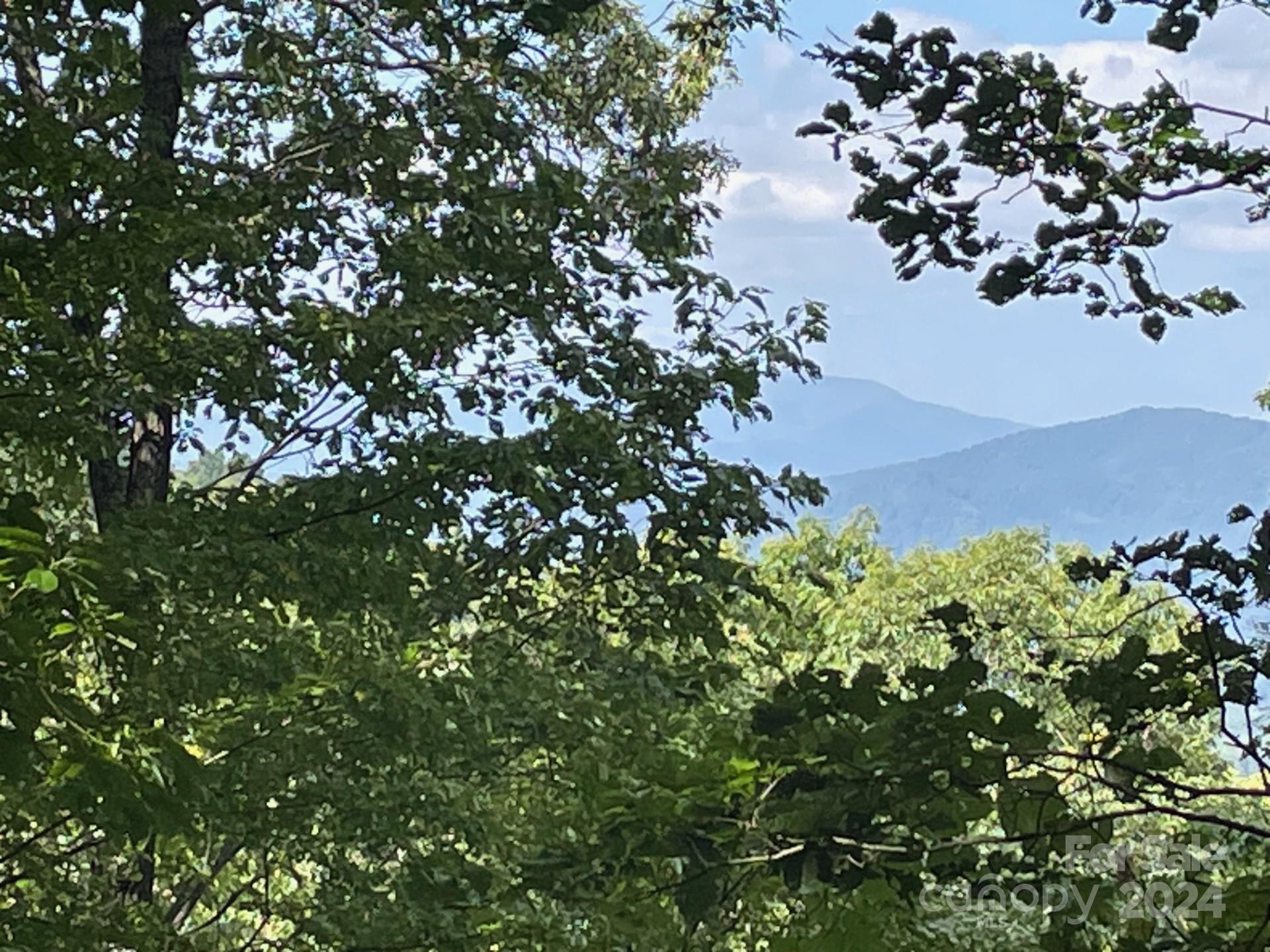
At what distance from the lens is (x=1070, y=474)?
19.7m

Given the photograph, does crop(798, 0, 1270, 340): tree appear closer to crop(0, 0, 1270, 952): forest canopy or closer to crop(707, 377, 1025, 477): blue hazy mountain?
crop(0, 0, 1270, 952): forest canopy

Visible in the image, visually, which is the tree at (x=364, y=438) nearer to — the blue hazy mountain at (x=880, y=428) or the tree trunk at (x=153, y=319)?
the tree trunk at (x=153, y=319)

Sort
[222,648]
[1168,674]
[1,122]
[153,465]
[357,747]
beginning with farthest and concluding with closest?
[153,465] < [357,747] < [222,648] < [1,122] < [1168,674]

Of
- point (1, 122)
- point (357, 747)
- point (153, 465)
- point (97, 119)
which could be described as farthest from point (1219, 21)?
point (153, 465)

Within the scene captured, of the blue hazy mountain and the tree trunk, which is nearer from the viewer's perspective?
the tree trunk

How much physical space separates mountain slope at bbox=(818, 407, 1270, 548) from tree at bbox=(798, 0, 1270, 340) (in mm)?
11034

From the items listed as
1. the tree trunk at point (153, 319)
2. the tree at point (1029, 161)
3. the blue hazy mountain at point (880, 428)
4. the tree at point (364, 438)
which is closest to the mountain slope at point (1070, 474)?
the blue hazy mountain at point (880, 428)

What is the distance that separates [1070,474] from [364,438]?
1908 cm

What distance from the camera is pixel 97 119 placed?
1.36 m

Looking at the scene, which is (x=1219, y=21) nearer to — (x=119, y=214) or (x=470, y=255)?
(x=119, y=214)

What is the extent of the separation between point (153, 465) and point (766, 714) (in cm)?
187

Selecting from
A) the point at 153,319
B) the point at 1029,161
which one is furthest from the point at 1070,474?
the point at 1029,161

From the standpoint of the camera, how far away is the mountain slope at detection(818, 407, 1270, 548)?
14.8m

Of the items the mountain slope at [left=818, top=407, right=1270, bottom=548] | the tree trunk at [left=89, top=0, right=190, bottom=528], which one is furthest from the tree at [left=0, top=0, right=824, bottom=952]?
the mountain slope at [left=818, top=407, right=1270, bottom=548]
